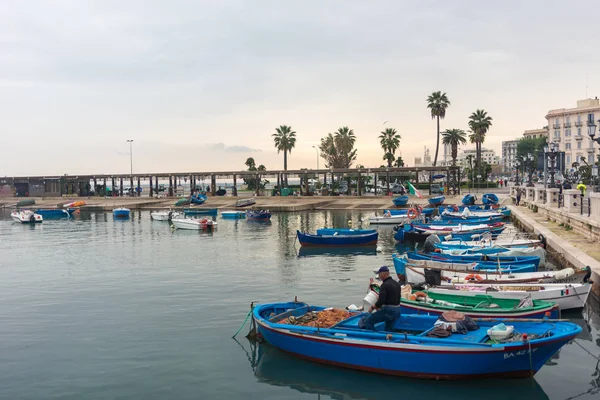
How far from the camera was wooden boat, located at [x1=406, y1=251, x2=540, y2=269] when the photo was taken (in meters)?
23.8

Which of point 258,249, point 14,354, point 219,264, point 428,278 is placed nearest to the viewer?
point 14,354

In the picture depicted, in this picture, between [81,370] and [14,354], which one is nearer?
[81,370]

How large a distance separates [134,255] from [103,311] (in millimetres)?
16525

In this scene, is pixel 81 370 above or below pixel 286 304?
below

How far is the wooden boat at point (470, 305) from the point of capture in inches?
614

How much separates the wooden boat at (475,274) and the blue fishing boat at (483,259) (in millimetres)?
1044

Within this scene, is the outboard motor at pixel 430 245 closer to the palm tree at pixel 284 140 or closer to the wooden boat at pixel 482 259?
the wooden boat at pixel 482 259

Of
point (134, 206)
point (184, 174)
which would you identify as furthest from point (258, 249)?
point (184, 174)

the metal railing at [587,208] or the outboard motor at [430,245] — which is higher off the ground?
the metal railing at [587,208]

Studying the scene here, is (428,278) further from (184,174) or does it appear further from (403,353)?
(184,174)

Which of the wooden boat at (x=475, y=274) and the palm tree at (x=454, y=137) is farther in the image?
the palm tree at (x=454, y=137)

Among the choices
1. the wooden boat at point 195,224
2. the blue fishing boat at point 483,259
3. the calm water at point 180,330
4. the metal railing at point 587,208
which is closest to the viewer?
the calm water at point 180,330

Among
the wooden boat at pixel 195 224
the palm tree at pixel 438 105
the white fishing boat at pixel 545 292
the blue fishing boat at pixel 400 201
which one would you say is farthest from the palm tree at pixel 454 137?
the white fishing boat at pixel 545 292

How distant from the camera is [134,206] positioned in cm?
8500
